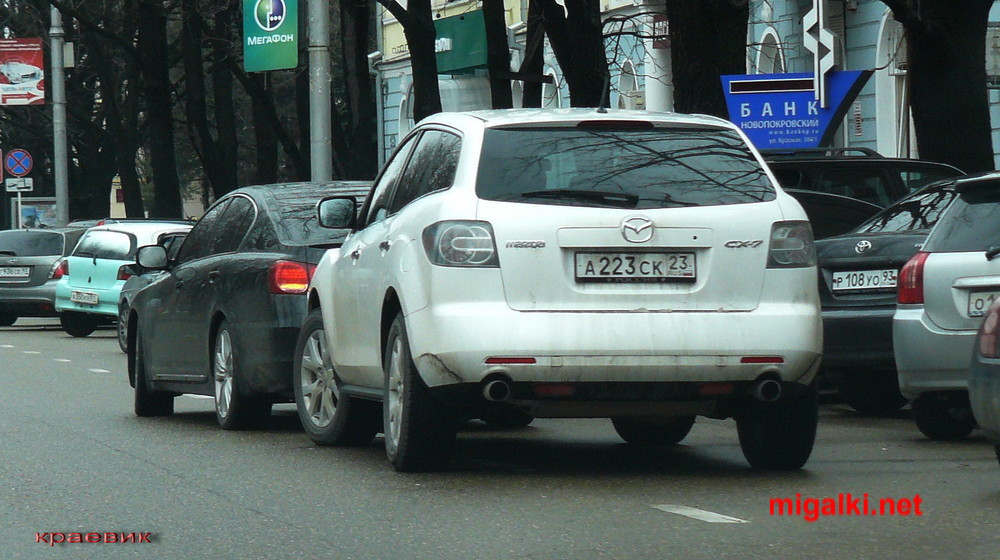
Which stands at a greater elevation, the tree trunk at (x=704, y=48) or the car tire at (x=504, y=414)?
the tree trunk at (x=704, y=48)

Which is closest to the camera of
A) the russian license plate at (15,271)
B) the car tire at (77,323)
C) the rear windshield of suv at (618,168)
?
the rear windshield of suv at (618,168)

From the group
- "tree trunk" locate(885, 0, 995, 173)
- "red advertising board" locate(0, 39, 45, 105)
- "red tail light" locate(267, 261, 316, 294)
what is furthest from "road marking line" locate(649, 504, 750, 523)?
"red advertising board" locate(0, 39, 45, 105)

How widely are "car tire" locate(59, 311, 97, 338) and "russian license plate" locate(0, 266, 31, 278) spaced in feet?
6.78

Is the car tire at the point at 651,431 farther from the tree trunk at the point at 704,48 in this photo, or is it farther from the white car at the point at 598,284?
the tree trunk at the point at 704,48

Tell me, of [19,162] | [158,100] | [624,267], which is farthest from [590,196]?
[19,162]

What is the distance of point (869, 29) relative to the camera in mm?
27797

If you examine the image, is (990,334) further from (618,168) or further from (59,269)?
(59,269)

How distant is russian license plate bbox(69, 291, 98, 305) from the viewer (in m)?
26.1

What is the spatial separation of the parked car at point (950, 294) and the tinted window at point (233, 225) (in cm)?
415

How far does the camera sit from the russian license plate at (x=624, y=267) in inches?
326

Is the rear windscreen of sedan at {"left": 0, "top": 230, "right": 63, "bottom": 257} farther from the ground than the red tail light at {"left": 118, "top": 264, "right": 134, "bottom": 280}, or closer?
farther from the ground

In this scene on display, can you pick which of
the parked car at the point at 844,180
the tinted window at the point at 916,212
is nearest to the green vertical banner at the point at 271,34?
the parked car at the point at 844,180

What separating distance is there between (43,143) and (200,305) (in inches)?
2035

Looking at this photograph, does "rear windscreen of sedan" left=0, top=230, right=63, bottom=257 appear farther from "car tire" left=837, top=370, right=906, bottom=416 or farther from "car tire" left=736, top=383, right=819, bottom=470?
"car tire" left=736, top=383, right=819, bottom=470
